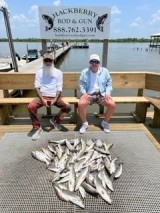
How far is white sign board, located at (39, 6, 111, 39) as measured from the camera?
14.6 feet

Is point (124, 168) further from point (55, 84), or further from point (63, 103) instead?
point (55, 84)

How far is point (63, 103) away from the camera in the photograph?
3.96m

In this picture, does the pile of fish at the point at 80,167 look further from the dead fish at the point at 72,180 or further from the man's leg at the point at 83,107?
the man's leg at the point at 83,107

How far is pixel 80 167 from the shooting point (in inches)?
117

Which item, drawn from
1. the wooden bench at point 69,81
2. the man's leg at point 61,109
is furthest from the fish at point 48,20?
the man's leg at point 61,109

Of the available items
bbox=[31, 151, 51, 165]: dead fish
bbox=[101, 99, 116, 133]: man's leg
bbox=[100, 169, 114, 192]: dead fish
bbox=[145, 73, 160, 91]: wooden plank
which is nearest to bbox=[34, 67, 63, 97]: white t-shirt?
bbox=[101, 99, 116, 133]: man's leg

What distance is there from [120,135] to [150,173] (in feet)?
3.64

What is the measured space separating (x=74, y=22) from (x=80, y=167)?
292 cm

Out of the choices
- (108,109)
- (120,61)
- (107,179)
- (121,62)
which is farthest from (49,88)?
(120,61)

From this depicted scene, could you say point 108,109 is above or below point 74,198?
above

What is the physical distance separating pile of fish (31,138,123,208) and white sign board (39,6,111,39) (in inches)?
86.8

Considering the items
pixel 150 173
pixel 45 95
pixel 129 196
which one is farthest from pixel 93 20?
pixel 129 196

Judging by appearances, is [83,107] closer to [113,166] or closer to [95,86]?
[95,86]

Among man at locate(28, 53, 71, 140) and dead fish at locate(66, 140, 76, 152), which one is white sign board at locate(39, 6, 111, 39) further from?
dead fish at locate(66, 140, 76, 152)
